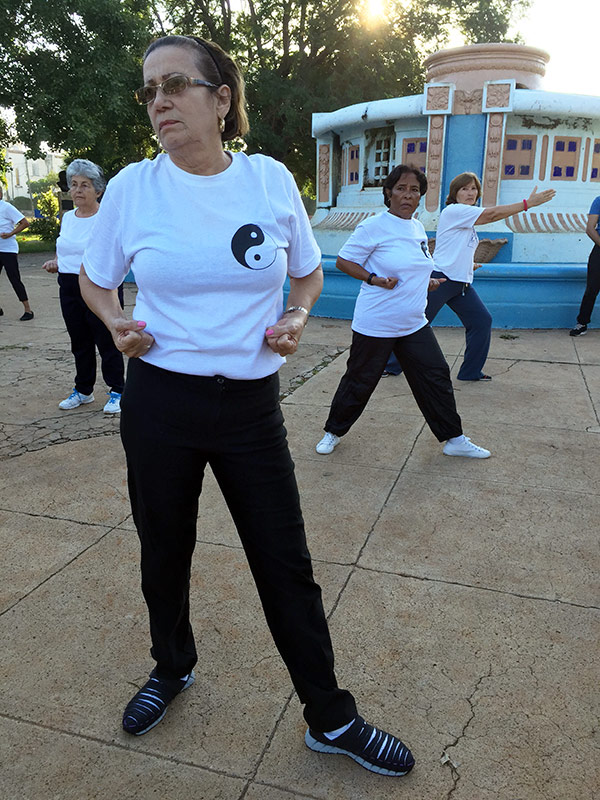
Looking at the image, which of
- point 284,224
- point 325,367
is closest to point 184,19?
point 325,367

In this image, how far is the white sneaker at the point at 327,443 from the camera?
4.39m

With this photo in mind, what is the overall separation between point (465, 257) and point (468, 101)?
706 centimetres

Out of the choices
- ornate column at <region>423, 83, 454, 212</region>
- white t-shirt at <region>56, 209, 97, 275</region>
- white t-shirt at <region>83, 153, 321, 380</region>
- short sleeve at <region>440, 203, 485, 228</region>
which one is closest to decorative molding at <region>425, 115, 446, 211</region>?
ornate column at <region>423, 83, 454, 212</region>

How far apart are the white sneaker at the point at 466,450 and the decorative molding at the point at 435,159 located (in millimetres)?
8248

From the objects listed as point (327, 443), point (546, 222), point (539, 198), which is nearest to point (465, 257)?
point (539, 198)

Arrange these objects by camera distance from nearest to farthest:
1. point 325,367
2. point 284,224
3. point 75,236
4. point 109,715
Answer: point 284,224 < point 109,715 < point 75,236 < point 325,367

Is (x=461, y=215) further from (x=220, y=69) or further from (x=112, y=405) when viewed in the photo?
(x=220, y=69)

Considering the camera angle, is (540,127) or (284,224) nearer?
(284,224)

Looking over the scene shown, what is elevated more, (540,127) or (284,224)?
(540,127)

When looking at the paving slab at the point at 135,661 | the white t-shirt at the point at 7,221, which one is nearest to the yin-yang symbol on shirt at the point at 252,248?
the paving slab at the point at 135,661

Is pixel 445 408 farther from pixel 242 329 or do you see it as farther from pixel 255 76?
pixel 255 76

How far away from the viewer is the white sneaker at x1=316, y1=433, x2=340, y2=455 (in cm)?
439

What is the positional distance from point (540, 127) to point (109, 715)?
11967 mm

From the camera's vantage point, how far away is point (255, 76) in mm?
22203
